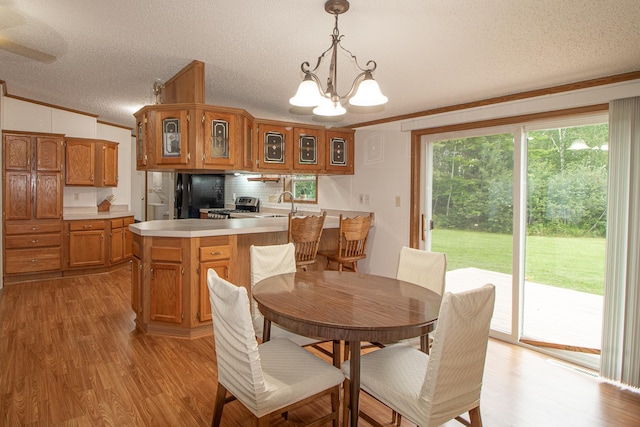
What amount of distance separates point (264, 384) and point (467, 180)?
311 cm

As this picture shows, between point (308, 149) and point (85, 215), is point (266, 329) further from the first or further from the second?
point (85, 215)

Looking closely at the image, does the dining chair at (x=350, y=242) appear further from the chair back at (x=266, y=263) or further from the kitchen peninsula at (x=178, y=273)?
the chair back at (x=266, y=263)

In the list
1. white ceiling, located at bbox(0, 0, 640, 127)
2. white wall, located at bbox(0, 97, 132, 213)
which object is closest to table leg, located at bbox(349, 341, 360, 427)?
white ceiling, located at bbox(0, 0, 640, 127)

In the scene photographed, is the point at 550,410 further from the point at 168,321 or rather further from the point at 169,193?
the point at 169,193

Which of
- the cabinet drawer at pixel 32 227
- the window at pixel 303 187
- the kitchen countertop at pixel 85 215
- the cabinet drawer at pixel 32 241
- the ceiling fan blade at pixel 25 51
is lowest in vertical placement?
the cabinet drawer at pixel 32 241

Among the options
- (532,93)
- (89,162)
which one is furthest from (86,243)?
(532,93)

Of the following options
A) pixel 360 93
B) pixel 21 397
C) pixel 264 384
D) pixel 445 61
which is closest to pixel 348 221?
pixel 445 61

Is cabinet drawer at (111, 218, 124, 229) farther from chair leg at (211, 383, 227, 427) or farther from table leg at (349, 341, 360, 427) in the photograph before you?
table leg at (349, 341, 360, 427)

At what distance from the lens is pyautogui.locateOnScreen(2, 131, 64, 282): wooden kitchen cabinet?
460 centimetres

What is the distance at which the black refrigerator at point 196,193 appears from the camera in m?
7.08

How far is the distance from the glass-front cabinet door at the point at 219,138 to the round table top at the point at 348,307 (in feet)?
5.20

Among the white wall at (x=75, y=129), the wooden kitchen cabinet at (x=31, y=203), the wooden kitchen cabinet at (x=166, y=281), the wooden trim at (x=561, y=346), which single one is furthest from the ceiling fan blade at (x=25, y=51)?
the wooden trim at (x=561, y=346)

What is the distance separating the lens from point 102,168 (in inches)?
217

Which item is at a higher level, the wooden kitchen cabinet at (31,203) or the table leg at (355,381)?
the wooden kitchen cabinet at (31,203)
